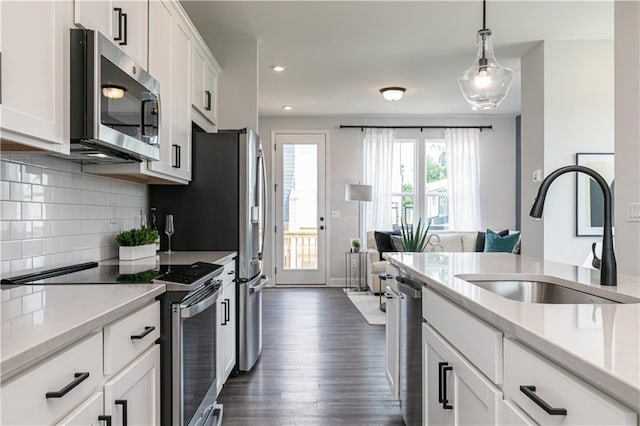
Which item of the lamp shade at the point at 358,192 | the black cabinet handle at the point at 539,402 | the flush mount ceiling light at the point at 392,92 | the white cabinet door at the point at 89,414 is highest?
the flush mount ceiling light at the point at 392,92

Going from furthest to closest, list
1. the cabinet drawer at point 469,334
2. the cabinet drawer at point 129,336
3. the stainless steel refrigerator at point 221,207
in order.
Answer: the stainless steel refrigerator at point 221,207
the cabinet drawer at point 129,336
the cabinet drawer at point 469,334

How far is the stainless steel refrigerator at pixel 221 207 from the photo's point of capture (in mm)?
3018

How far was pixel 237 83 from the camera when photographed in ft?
12.7

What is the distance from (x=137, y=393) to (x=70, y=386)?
0.47 meters

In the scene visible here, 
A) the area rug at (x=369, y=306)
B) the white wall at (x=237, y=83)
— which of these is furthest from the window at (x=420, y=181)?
the white wall at (x=237, y=83)

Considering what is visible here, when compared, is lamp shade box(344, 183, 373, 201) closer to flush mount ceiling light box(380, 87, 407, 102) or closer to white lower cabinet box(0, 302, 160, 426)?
flush mount ceiling light box(380, 87, 407, 102)

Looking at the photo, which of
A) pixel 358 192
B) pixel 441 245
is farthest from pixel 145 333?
pixel 441 245

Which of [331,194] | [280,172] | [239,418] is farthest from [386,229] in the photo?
[239,418]

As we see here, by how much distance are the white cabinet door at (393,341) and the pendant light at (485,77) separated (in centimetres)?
138

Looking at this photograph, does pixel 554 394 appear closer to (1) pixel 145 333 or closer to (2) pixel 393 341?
(1) pixel 145 333

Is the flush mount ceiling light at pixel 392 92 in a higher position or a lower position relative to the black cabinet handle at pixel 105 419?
higher

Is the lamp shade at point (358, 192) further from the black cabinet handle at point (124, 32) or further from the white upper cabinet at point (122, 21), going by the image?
the black cabinet handle at point (124, 32)

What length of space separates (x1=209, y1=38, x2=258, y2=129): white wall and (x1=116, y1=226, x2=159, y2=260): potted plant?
164cm

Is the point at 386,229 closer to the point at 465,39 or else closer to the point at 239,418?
the point at 465,39
